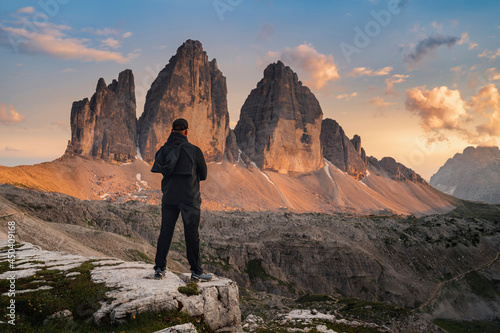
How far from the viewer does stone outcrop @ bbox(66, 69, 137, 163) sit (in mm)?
160125

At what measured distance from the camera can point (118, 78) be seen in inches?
7229

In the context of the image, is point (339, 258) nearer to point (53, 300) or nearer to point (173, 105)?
point (53, 300)

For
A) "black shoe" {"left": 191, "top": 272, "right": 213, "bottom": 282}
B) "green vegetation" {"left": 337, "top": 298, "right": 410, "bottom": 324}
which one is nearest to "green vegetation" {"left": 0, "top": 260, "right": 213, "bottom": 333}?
"black shoe" {"left": 191, "top": 272, "right": 213, "bottom": 282}

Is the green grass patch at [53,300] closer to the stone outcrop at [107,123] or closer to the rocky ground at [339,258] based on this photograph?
the rocky ground at [339,258]

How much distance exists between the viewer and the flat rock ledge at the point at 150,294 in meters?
8.81

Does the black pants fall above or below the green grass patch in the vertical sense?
above

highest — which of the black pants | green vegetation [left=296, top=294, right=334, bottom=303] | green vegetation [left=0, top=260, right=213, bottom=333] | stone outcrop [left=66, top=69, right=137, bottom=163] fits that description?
stone outcrop [left=66, top=69, right=137, bottom=163]

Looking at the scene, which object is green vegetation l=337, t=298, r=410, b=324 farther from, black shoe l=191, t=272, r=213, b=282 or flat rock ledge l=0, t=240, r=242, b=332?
black shoe l=191, t=272, r=213, b=282

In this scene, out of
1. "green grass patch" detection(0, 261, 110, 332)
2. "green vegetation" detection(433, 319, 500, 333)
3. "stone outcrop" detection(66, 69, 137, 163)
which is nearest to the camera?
"green grass patch" detection(0, 261, 110, 332)

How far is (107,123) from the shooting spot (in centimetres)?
17050

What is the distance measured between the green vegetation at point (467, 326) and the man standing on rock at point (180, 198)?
2726 inches

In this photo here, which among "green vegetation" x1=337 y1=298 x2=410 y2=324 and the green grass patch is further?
"green vegetation" x1=337 y1=298 x2=410 y2=324

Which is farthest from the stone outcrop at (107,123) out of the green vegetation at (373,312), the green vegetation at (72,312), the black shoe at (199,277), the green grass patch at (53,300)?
the black shoe at (199,277)

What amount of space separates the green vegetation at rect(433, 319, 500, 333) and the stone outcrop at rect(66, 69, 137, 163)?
483ft
